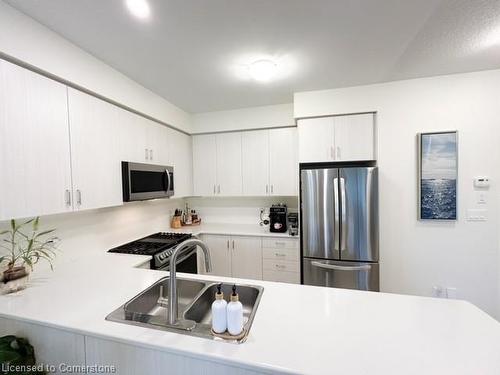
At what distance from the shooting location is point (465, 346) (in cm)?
78

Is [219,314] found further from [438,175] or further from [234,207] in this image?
[234,207]

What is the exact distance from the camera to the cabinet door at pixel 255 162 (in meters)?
3.03

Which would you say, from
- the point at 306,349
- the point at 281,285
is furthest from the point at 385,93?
the point at 306,349

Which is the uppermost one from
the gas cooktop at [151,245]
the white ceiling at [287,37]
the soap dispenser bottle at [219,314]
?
the white ceiling at [287,37]

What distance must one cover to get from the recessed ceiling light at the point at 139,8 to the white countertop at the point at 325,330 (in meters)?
1.62

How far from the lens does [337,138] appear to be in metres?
2.48

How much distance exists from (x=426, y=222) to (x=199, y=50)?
8.74ft

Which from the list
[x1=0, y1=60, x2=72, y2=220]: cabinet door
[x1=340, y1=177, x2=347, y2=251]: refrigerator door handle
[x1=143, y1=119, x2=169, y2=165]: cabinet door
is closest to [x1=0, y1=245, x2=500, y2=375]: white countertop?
[x1=0, y1=60, x2=72, y2=220]: cabinet door

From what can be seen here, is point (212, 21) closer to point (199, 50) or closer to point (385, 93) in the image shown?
point (199, 50)

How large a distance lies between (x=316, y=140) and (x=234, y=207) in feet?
5.34

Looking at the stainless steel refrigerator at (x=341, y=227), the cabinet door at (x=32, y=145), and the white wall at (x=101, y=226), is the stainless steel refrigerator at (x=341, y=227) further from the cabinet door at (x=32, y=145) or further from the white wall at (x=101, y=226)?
the cabinet door at (x=32, y=145)

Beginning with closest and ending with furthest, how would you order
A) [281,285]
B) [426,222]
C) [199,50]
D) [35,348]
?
1. [35,348]
2. [281,285]
3. [199,50]
4. [426,222]

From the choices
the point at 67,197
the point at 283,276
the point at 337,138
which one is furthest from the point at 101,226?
the point at 337,138

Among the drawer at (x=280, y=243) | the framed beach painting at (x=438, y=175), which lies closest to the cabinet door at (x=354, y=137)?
the framed beach painting at (x=438, y=175)
